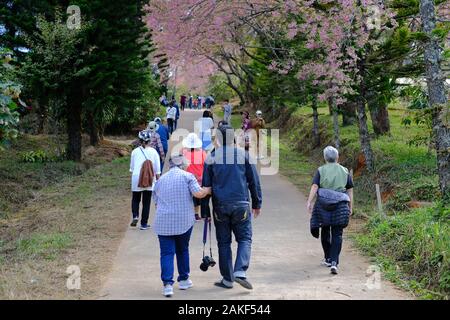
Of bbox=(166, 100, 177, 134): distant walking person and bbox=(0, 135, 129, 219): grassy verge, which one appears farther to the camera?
bbox=(166, 100, 177, 134): distant walking person

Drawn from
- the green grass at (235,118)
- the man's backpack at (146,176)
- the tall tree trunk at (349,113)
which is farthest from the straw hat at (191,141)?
the green grass at (235,118)

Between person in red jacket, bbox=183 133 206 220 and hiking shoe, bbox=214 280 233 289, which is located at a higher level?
person in red jacket, bbox=183 133 206 220

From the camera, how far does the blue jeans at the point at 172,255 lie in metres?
6.36

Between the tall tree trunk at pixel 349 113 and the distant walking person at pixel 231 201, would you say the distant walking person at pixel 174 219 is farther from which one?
the tall tree trunk at pixel 349 113

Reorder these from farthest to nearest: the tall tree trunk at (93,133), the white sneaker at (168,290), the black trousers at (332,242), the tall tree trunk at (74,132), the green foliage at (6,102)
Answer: the tall tree trunk at (93,133) < the tall tree trunk at (74,132) < the green foliage at (6,102) < the black trousers at (332,242) < the white sneaker at (168,290)

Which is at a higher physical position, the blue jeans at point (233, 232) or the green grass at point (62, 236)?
the blue jeans at point (233, 232)

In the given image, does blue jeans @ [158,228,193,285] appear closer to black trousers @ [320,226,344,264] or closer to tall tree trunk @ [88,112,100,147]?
black trousers @ [320,226,344,264]

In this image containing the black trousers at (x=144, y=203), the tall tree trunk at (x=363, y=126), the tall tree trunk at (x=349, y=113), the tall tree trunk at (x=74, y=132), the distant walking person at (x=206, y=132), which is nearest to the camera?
the black trousers at (x=144, y=203)

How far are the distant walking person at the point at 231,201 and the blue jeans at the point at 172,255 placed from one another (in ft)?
1.25

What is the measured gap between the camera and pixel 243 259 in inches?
259

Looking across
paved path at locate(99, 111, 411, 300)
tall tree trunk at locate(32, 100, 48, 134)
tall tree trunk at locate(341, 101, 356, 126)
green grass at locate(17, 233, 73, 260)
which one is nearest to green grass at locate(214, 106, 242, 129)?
tall tree trunk at locate(32, 100, 48, 134)

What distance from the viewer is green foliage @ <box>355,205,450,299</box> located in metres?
6.64

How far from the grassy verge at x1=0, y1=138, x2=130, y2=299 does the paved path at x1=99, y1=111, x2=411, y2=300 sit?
28cm
